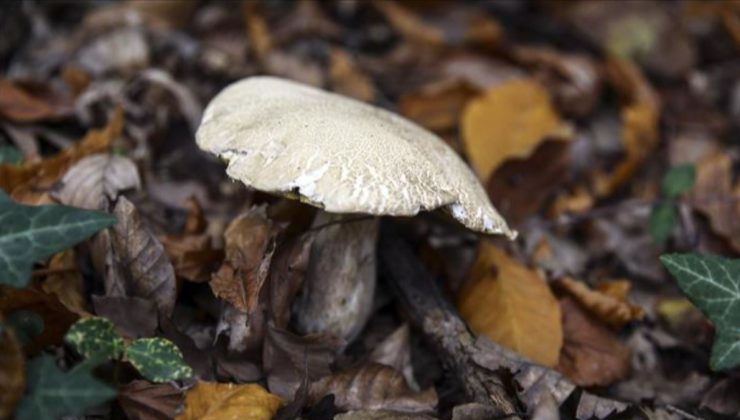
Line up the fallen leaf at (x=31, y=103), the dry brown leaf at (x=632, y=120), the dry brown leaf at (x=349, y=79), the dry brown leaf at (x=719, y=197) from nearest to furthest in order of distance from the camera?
1. the fallen leaf at (x=31, y=103)
2. the dry brown leaf at (x=719, y=197)
3. the dry brown leaf at (x=632, y=120)
4. the dry brown leaf at (x=349, y=79)

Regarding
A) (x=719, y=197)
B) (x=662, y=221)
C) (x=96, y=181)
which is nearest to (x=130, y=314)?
(x=96, y=181)

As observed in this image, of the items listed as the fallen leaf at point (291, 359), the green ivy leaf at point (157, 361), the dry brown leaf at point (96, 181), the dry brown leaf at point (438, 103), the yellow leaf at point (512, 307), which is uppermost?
the dry brown leaf at point (96, 181)

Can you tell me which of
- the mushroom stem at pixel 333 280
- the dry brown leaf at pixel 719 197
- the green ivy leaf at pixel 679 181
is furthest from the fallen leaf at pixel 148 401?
the dry brown leaf at pixel 719 197

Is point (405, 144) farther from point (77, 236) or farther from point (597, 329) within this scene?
point (597, 329)

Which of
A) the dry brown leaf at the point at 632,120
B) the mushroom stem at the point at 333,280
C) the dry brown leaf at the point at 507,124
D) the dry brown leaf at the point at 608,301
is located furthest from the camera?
the dry brown leaf at the point at 632,120

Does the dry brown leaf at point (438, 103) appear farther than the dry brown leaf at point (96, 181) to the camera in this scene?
Yes

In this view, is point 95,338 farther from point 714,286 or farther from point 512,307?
point 714,286

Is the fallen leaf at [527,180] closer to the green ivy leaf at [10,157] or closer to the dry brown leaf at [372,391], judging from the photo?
the dry brown leaf at [372,391]

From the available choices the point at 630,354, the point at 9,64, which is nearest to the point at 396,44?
the point at 9,64
